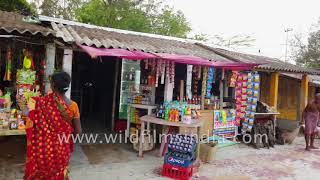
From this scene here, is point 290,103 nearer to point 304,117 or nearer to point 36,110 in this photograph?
point 304,117

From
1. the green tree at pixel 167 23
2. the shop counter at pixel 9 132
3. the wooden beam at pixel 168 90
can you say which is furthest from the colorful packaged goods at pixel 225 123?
the green tree at pixel 167 23

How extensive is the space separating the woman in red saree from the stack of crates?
2620 millimetres

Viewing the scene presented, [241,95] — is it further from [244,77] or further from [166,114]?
[166,114]

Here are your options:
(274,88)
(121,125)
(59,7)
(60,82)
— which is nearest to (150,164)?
(121,125)

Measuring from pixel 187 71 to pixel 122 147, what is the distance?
245 cm

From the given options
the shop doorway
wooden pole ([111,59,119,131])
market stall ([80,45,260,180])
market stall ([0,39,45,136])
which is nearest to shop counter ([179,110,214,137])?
market stall ([80,45,260,180])

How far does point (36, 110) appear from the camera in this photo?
323cm

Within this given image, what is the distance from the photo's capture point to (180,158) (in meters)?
5.61

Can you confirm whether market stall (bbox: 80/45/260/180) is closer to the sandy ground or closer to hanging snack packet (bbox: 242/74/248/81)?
hanging snack packet (bbox: 242/74/248/81)

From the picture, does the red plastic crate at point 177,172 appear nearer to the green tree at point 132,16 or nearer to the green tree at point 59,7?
the green tree at point 132,16

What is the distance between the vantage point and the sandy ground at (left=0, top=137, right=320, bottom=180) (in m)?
5.62

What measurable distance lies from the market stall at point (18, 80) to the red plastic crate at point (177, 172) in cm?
261

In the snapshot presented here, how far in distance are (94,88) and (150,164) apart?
595 centimetres

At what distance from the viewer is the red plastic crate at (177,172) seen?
5547 millimetres
